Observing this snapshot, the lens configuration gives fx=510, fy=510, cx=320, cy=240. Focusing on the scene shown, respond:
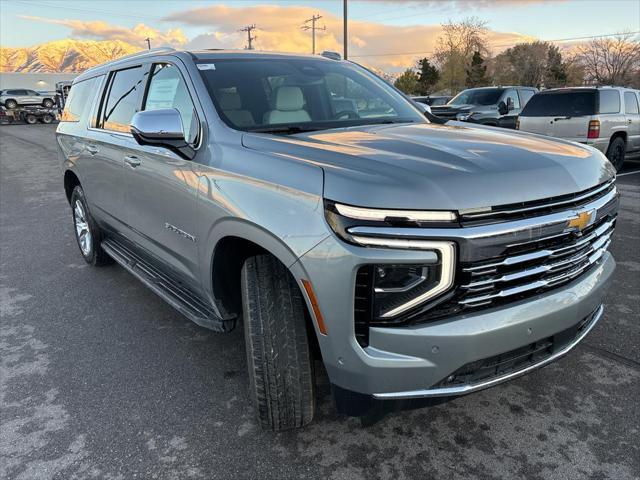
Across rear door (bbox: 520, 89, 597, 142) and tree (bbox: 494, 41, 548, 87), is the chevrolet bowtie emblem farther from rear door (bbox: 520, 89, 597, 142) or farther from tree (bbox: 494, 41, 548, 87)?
tree (bbox: 494, 41, 548, 87)

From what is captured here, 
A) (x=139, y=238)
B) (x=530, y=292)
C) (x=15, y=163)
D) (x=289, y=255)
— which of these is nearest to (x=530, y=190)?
(x=530, y=292)

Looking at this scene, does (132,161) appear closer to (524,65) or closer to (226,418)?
(226,418)

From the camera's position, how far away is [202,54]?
10.8 feet

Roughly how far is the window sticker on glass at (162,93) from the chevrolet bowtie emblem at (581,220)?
2.35 meters

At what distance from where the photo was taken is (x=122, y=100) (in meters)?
3.94

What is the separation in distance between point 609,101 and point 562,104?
3.00 ft

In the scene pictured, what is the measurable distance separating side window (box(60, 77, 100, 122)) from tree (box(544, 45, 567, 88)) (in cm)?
5935

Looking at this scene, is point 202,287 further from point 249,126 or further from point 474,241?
point 474,241

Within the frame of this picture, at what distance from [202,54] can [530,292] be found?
246 cm

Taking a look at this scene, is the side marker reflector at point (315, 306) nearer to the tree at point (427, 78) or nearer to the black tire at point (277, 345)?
the black tire at point (277, 345)

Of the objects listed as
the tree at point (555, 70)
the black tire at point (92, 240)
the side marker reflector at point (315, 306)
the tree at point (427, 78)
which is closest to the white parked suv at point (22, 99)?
the tree at point (427, 78)

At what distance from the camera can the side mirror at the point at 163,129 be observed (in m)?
2.69

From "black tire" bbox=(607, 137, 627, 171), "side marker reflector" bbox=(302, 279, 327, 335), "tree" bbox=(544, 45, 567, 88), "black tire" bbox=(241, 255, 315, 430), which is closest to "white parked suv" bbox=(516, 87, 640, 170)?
"black tire" bbox=(607, 137, 627, 171)

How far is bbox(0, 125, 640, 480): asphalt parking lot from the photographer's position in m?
2.33
